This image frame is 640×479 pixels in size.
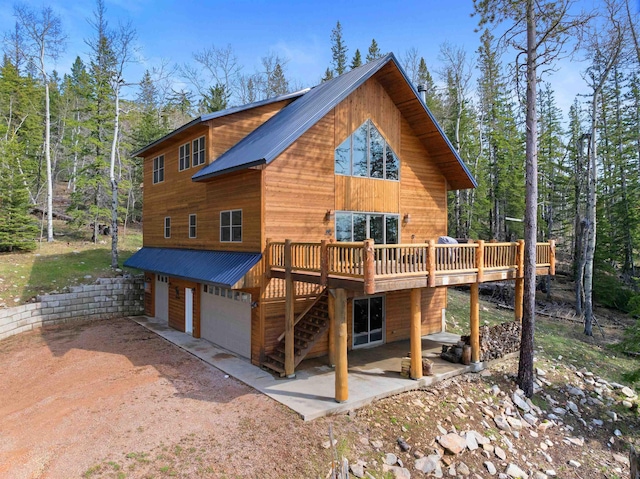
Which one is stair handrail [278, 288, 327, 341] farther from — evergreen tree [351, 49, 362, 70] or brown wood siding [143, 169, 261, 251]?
evergreen tree [351, 49, 362, 70]

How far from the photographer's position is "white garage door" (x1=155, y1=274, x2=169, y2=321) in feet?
56.6

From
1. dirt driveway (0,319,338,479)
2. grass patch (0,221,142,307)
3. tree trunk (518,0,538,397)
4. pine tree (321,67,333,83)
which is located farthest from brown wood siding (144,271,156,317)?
pine tree (321,67,333,83)

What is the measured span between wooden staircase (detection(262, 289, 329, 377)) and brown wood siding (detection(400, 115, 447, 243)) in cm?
471

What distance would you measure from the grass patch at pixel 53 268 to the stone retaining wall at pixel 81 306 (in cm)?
72

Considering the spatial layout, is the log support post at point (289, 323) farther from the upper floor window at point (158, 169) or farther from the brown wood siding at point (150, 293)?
the brown wood siding at point (150, 293)

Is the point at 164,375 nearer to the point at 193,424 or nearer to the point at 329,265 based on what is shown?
the point at 193,424

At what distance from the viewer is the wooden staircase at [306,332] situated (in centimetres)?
1077

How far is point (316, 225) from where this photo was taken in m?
12.3

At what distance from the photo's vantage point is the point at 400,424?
8.60 metres

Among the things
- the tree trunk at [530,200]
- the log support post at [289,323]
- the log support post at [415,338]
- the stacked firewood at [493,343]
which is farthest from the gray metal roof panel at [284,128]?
the stacked firewood at [493,343]

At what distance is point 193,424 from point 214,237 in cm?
707

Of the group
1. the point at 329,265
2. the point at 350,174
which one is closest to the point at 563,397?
the point at 329,265

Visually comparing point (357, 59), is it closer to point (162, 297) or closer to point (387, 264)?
point (162, 297)

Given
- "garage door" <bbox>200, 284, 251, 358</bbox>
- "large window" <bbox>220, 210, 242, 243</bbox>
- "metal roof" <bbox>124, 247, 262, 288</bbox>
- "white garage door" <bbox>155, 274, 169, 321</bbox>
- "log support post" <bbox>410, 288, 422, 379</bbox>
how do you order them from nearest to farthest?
"log support post" <bbox>410, 288, 422, 379</bbox> < "metal roof" <bbox>124, 247, 262, 288</bbox> < "garage door" <bbox>200, 284, 251, 358</bbox> < "large window" <bbox>220, 210, 242, 243</bbox> < "white garage door" <bbox>155, 274, 169, 321</bbox>
